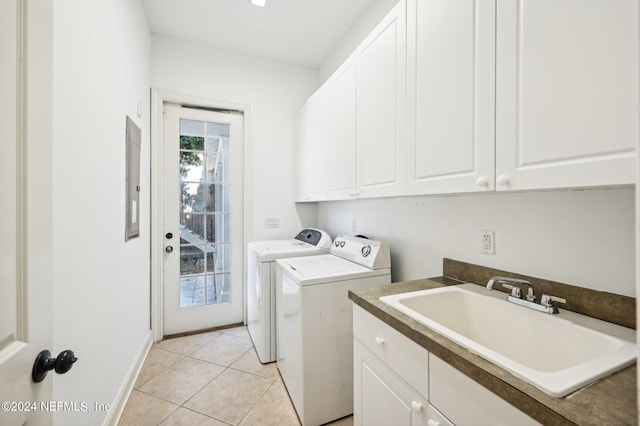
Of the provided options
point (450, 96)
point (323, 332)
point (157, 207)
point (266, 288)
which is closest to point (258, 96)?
point (157, 207)

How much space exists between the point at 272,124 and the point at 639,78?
2.88 meters

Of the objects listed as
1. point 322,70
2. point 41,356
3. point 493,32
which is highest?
point 322,70

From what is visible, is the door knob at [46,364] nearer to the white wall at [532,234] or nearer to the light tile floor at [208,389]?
the light tile floor at [208,389]

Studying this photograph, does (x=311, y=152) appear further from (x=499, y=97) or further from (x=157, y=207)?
(x=499, y=97)

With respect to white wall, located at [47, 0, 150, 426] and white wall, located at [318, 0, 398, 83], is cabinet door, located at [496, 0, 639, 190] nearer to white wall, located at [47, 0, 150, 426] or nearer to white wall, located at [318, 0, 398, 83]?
white wall, located at [318, 0, 398, 83]

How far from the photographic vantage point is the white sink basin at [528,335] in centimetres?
64

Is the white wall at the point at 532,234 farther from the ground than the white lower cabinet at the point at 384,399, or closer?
farther from the ground

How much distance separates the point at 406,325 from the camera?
0.92 m

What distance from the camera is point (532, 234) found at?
1.12 metres

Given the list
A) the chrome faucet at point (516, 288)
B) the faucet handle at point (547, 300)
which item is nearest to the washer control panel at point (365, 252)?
the chrome faucet at point (516, 288)

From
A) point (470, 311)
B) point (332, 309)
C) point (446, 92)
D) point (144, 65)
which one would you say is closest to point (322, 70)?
point (144, 65)

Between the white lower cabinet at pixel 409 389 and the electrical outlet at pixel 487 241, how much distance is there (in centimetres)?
66

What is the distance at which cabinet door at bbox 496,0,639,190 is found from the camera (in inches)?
Answer: 25.5

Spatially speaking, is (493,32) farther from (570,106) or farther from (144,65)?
(144,65)
